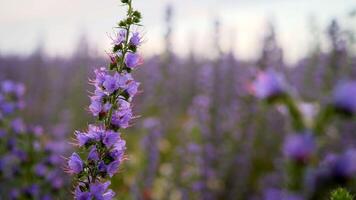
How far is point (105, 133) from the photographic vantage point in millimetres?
2625

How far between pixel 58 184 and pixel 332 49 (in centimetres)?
398

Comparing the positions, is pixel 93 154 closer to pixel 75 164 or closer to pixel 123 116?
pixel 75 164

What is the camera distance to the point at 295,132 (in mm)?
1559

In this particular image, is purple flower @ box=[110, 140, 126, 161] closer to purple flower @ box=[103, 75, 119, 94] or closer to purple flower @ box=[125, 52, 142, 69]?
purple flower @ box=[103, 75, 119, 94]

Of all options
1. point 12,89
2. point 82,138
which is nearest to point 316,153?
point 82,138

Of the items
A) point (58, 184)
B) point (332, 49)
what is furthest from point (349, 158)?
point (332, 49)

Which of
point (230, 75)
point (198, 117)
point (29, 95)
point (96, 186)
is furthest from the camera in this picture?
point (29, 95)

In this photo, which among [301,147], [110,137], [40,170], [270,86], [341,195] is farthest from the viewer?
[40,170]

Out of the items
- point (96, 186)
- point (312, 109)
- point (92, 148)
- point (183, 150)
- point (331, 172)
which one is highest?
point (312, 109)

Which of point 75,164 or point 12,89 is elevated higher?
point 75,164

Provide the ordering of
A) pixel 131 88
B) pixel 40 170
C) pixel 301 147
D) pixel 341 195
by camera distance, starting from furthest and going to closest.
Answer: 1. pixel 40 170
2. pixel 131 88
3. pixel 341 195
4. pixel 301 147

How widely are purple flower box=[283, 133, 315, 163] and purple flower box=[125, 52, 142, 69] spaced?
4.46ft

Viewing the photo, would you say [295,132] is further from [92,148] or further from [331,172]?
[92,148]

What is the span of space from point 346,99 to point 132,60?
1427mm
